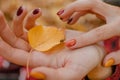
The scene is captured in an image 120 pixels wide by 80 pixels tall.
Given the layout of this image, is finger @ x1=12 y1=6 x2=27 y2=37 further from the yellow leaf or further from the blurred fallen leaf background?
the blurred fallen leaf background

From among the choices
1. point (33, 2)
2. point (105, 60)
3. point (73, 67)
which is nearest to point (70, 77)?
point (73, 67)

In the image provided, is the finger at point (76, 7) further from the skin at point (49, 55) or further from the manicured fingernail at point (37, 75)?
the manicured fingernail at point (37, 75)

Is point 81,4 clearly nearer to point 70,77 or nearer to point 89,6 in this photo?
point 89,6

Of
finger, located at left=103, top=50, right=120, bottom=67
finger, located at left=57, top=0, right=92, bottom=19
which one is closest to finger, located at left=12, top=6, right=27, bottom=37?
finger, located at left=57, top=0, right=92, bottom=19

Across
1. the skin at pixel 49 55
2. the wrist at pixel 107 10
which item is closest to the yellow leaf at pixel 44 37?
the skin at pixel 49 55

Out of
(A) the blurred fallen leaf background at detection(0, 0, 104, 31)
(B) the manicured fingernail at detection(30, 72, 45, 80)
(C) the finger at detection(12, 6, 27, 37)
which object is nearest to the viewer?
(B) the manicured fingernail at detection(30, 72, 45, 80)

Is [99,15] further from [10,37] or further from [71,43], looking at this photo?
[10,37]
